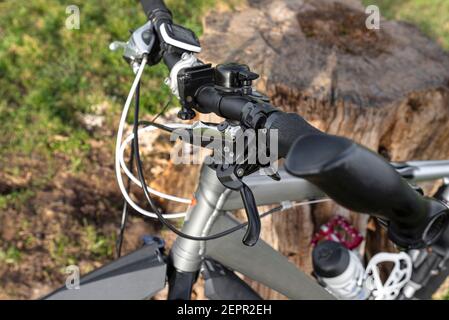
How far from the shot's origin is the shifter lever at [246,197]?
0.80m

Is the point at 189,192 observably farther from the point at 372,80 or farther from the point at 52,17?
the point at 52,17

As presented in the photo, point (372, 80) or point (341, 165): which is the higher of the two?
point (341, 165)


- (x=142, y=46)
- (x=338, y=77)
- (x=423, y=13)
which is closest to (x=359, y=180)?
(x=142, y=46)

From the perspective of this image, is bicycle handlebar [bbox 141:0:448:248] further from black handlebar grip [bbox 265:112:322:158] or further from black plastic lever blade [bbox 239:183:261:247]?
black plastic lever blade [bbox 239:183:261:247]

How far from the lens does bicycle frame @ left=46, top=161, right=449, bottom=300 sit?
47.5 inches

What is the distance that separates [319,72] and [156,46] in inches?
39.0

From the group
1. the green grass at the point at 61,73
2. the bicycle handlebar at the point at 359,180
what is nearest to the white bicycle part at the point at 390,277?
the bicycle handlebar at the point at 359,180

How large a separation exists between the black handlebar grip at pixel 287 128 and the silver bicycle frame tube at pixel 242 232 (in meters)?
0.42

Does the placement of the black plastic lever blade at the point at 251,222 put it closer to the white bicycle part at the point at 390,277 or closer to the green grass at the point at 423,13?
the white bicycle part at the point at 390,277

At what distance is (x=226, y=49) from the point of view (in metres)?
1.95

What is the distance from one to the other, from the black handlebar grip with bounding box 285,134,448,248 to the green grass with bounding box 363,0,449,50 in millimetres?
4335

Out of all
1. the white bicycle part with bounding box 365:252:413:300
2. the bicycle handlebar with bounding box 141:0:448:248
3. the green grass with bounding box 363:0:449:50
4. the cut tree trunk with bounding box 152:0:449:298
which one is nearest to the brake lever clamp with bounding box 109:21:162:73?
the bicycle handlebar with bounding box 141:0:448:248

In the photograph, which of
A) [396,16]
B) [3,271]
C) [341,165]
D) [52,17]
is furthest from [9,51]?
[396,16]

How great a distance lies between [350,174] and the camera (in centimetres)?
54
